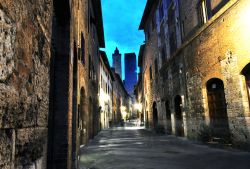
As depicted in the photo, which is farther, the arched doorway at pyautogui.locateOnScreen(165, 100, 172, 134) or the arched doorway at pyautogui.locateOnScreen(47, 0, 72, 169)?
the arched doorway at pyautogui.locateOnScreen(165, 100, 172, 134)

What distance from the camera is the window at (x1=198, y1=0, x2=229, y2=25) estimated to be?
8.21m

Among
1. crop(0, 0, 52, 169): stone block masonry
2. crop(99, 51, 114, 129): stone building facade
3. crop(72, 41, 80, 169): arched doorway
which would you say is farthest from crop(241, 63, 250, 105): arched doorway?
crop(99, 51, 114, 129): stone building facade

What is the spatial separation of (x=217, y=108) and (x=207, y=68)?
1751 millimetres

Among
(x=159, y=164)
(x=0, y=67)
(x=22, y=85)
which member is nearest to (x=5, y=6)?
(x=0, y=67)

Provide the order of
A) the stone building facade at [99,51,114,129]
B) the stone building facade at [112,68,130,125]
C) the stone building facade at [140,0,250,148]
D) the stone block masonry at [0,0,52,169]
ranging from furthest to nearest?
the stone building facade at [112,68,130,125]
the stone building facade at [99,51,114,129]
the stone building facade at [140,0,250,148]
the stone block masonry at [0,0,52,169]

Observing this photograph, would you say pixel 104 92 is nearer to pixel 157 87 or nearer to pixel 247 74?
pixel 157 87

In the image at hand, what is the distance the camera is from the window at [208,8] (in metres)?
8.21

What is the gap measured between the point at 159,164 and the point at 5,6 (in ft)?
16.3

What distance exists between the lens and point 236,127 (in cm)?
712

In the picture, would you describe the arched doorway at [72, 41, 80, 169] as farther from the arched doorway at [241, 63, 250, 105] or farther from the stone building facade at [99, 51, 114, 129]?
the stone building facade at [99, 51, 114, 129]

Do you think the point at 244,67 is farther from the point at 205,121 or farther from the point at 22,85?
the point at 22,85

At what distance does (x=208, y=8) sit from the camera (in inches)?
356

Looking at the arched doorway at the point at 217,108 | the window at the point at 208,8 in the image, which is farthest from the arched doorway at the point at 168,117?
the window at the point at 208,8

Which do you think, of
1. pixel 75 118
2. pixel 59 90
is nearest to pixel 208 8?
pixel 75 118
